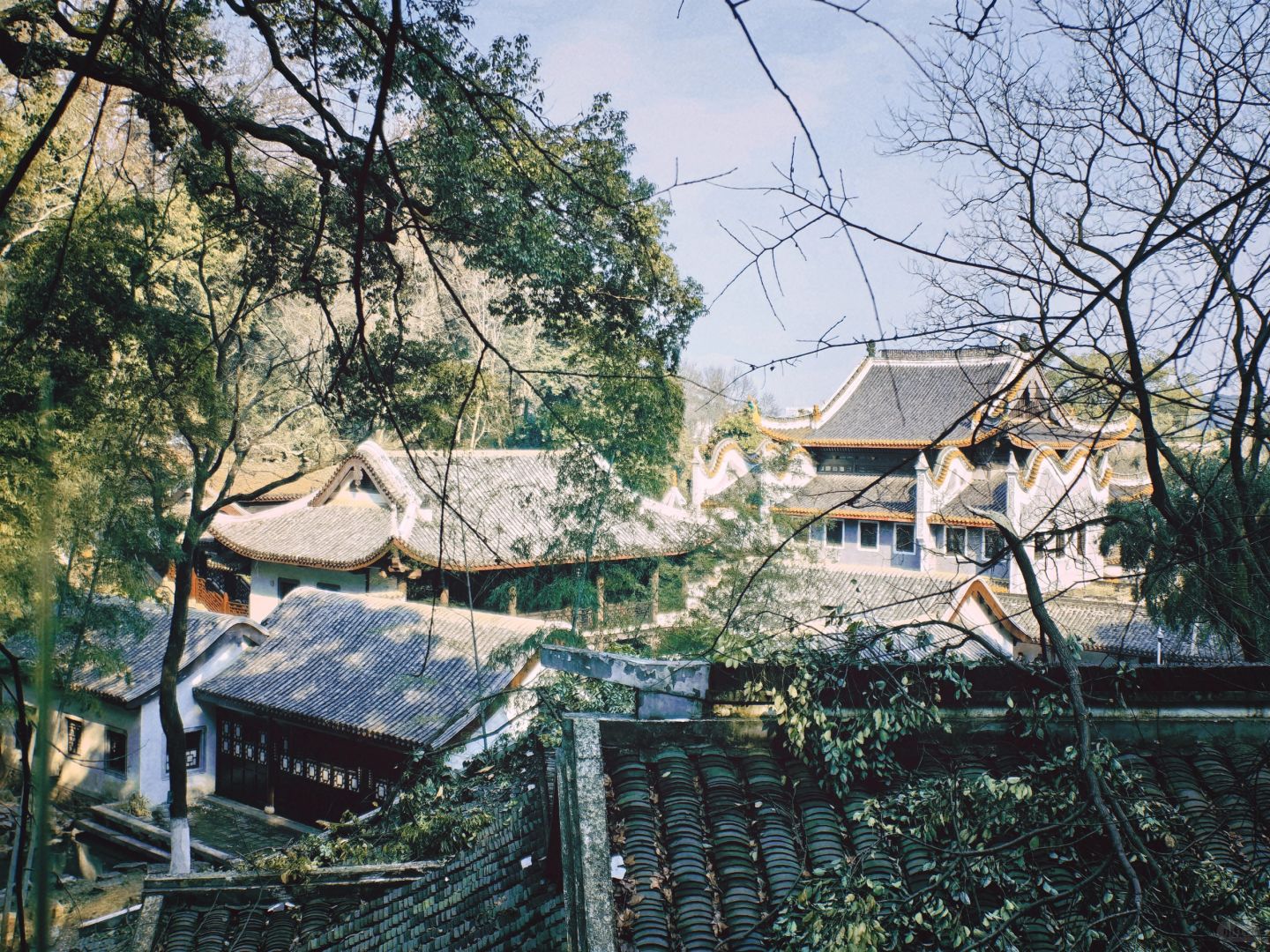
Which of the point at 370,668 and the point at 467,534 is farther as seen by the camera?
the point at 467,534

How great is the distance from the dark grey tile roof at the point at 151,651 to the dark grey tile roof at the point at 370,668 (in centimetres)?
49

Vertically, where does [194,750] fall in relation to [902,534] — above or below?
below

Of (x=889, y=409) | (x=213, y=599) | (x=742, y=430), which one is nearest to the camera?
(x=213, y=599)

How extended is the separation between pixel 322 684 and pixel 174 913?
789 centimetres

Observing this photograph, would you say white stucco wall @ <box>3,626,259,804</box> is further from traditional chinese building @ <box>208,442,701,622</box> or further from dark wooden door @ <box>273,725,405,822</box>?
traditional chinese building @ <box>208,442,701,622</box>

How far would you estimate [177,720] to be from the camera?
10.5 m

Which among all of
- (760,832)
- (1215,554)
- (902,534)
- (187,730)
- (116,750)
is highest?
(1215,554)

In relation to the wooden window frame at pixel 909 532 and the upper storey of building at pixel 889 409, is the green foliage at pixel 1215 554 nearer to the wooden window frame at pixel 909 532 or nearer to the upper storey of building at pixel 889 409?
the wooden window frame at pixel 909 532

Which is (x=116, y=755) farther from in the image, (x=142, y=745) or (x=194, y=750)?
(x=194, y=750)

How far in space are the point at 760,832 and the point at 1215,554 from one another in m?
1.47

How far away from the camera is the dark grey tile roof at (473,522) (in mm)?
13297

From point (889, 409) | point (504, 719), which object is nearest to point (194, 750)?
point (504, 719)

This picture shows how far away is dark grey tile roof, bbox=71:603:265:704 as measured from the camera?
1250 cm

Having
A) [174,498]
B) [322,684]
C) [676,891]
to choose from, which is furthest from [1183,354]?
[322,684]
